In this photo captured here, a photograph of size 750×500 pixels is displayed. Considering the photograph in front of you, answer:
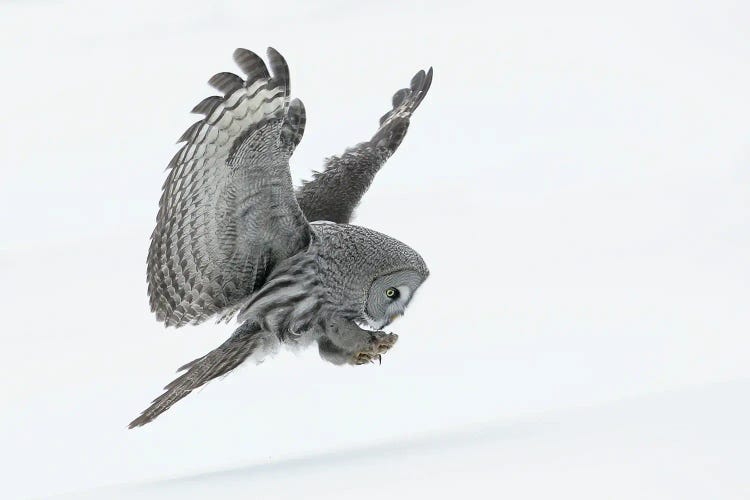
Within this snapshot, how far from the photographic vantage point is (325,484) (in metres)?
3.31

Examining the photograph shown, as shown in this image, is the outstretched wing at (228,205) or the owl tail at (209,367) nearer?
the outstretched wing at (228,205)

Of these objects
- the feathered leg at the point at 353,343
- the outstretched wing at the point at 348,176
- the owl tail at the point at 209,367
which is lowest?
the owl tail at the point at 209,367

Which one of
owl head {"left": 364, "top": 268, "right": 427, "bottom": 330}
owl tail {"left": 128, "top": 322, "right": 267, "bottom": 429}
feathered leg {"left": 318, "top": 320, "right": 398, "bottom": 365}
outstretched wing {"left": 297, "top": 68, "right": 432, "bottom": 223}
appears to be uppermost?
outstretched wing {"left": 297, "top": 68, "right": 432, "bottom": 223}

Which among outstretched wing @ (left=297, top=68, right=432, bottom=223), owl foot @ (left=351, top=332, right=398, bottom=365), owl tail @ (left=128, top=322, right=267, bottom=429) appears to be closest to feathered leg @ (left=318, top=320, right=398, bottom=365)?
owl foot @ (left=351, top=332, right=398, bottom=365)

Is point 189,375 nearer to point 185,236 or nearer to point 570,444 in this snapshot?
A: point 185,236

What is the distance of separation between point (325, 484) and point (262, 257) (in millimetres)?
799

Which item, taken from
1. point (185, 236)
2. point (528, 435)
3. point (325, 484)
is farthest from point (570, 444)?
point (185, 236)

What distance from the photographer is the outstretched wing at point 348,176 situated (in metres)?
4.41

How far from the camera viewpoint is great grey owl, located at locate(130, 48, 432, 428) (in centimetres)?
327

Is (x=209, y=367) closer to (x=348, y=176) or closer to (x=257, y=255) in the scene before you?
(x=257, y=255)

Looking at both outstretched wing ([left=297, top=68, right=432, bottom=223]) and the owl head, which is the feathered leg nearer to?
the owl head

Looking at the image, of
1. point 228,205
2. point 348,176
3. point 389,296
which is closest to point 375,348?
point 389,296

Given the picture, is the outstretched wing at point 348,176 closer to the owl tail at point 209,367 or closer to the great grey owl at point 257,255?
the great grey owl at point 257,255

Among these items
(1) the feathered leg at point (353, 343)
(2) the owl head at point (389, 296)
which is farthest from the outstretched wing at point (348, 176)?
(1) the feathered leg at point (353, 343)
